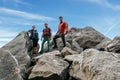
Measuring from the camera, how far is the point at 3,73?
18719mm

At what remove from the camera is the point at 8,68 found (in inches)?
739

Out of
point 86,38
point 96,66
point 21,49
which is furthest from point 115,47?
point 96,66

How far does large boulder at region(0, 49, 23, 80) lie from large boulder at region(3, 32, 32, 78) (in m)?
9.74

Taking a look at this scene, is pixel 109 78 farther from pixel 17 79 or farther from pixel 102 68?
pixel 17 79

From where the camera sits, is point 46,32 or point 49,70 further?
point 46,32

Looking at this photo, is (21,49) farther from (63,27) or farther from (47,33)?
(63,27)

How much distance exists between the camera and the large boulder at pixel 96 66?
862 inches

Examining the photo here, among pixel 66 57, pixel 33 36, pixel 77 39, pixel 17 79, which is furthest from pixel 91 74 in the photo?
pixel 77 39

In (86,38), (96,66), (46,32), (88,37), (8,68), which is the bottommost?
(96,66)

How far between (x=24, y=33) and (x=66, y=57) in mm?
10344

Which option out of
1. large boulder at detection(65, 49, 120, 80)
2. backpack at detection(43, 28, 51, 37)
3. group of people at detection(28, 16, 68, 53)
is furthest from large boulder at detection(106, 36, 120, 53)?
large boulder at detection(65, 49, 120, 80)

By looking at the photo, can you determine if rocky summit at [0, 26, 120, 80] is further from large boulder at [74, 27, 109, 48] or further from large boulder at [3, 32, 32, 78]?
large boulder at [74, 27, 109, 48]

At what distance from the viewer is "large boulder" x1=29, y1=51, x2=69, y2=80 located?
26766mm

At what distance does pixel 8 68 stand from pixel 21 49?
15.3 m
